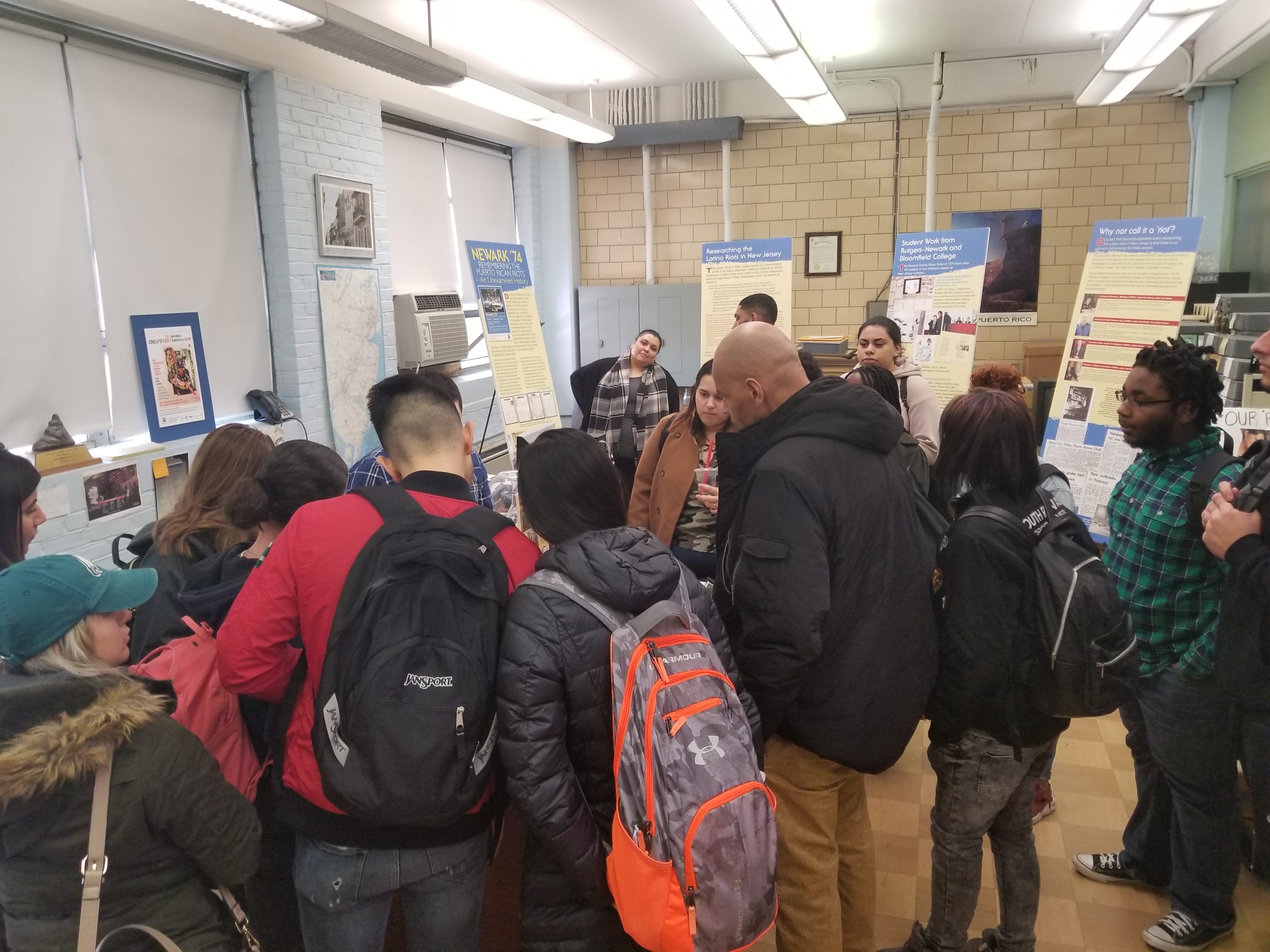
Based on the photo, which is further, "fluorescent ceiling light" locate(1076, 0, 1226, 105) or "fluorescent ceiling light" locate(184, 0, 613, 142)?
"fluorescent ceiling light" locate(1076, 0, 1226, 105)

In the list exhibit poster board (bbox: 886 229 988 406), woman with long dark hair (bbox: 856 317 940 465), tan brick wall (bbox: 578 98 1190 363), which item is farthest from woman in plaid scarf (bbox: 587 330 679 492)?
tan brick wall (bbox: 578 98 1190 363)

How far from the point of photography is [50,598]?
4.82ft

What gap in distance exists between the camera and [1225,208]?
6.66m

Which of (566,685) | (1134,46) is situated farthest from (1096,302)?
(566,685)

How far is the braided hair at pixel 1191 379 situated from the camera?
231cm

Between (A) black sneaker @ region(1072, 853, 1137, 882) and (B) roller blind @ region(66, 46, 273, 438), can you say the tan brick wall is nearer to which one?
(B) roller blind @ region(66, 46, 273, 438)

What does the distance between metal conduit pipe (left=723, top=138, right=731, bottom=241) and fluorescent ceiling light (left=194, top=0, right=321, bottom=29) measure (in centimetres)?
477

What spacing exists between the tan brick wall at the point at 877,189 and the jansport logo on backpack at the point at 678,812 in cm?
630

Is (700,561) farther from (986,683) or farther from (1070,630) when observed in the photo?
(1070,630)

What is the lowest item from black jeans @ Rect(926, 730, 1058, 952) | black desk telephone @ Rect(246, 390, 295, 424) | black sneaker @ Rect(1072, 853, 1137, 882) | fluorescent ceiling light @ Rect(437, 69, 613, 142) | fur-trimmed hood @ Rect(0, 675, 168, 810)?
black sneaker @ Rect(1072, 853, 1137, 882)

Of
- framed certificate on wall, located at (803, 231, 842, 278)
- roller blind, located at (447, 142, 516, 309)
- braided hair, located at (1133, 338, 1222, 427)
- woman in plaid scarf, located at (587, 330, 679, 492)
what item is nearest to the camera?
Answer: braided hair, located at (1133, 338, 1222, 427)

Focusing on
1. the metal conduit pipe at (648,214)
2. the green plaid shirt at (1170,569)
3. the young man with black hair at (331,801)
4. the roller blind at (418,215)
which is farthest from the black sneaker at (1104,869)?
the metal conduit pipe at (648,214)

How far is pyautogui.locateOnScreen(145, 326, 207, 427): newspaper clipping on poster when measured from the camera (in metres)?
4.32

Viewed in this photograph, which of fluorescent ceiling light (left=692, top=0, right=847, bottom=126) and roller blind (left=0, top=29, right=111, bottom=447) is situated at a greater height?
fluorescent ceiling light (left=692, top=0, right=847, bottom=126)
